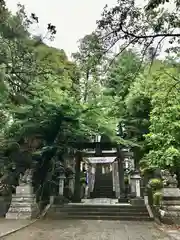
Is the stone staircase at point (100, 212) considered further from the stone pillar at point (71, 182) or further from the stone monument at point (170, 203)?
the stone pillar at point (71, 182)

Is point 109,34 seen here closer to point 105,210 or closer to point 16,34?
point 16,34

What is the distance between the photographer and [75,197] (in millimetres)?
12977

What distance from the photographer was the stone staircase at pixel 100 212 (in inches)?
376

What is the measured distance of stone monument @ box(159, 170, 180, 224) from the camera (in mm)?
8102

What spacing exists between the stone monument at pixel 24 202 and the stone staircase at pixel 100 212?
2.76 ft

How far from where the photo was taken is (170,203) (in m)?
8.30

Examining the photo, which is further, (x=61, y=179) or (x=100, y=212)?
(x=61, y=179)

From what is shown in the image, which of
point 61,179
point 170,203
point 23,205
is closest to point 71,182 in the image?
point 61,179

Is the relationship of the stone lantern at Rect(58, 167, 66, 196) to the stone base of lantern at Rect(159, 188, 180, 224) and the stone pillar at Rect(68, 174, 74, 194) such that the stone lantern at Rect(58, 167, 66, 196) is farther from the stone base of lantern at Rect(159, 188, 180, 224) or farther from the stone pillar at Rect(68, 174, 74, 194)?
the stone base of lantern at Rect(159, 188, 180, 224)

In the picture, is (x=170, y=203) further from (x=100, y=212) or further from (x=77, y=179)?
(x=77, y=179)

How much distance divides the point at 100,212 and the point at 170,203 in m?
2.94

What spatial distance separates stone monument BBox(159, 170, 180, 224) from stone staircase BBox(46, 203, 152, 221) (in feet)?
3.69

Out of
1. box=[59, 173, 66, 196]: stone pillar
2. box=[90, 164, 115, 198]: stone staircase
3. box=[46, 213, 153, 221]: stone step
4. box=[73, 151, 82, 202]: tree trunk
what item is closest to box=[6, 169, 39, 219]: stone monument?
box=[46, 213, 153, 221]: stone step

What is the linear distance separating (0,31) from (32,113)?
18.1ft
